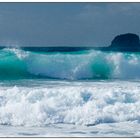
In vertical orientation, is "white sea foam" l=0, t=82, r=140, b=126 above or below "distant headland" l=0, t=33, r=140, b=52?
below

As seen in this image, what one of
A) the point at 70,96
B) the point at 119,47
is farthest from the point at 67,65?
the point at 119,47

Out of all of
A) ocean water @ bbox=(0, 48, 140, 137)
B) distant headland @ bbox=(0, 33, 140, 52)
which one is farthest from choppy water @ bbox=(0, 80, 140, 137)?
distant headland @ bbox=(0, 33, 140, 52)

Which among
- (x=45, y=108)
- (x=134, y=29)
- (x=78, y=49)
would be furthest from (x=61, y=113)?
(x=134, y=29)

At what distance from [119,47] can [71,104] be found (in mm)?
666

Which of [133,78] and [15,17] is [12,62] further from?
[133,78]

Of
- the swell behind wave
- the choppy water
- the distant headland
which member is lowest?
the choppy water

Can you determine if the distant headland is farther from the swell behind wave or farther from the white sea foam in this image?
the white sea foam

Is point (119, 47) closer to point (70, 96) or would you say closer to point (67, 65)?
point (67, 65)

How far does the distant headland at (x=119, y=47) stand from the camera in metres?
6.17

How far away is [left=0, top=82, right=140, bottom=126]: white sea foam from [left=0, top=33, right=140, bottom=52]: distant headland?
1.03 ft

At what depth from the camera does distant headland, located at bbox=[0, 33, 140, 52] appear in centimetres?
617

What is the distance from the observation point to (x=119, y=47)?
6.24 meters

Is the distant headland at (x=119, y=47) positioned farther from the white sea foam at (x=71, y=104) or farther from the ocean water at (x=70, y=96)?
the white sea foam at (x=71, y=104)

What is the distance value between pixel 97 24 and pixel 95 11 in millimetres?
130
